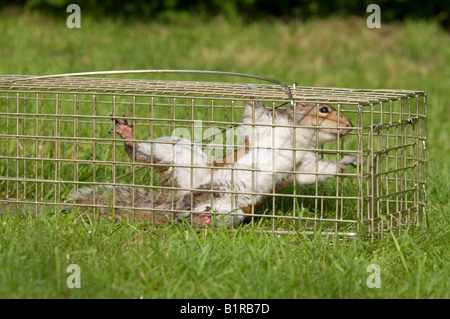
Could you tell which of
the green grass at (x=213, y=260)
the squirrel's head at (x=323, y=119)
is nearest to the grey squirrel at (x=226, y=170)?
the squirrel's head at (x=323, y=119)

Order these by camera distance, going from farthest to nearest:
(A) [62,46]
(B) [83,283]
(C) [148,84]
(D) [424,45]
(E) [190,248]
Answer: (D) [424,45], (A) [62,46], (C) [148,84], (E) [190,248], (B) [83,283]

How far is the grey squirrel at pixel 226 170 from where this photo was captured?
133 inches

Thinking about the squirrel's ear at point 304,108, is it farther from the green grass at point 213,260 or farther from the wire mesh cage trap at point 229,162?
the green grass at point 213,260

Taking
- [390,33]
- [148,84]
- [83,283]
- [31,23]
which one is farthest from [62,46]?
[83,283]

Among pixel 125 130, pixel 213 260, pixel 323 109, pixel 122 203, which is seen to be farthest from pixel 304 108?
pixel 213 260

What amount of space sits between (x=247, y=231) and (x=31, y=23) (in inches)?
262

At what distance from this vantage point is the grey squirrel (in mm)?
3391

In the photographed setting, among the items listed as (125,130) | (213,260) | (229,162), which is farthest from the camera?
(229,162)

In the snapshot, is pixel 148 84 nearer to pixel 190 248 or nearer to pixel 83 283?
pixel 190 248

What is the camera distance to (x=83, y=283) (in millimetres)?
2576

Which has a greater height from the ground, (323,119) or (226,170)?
(323,119)

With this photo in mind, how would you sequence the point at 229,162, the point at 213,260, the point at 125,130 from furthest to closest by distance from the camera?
the point at 229,162 < the point at 125,130 < the point at 213,260

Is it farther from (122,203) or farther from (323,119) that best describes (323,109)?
(122,203)

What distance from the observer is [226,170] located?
11.4ft
